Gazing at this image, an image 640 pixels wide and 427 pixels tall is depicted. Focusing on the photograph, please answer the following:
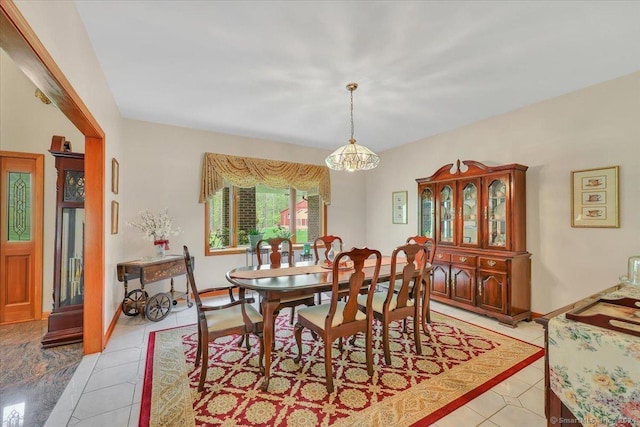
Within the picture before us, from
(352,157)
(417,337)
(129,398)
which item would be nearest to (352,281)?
(417,337)

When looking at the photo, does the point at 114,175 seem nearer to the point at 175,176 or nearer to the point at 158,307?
the point at 175,176

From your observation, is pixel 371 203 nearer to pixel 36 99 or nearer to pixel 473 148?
pixel 473 148

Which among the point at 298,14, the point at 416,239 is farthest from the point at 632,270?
the point at 298,14

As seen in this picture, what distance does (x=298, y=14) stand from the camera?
76.7 inches

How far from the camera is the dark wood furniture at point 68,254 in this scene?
2771mm

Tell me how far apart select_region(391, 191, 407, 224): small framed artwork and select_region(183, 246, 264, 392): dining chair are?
3577mm

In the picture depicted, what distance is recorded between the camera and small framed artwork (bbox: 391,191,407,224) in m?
5.16

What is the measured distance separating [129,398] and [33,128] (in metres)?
3.51

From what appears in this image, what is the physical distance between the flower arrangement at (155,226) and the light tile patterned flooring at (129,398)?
1.38m

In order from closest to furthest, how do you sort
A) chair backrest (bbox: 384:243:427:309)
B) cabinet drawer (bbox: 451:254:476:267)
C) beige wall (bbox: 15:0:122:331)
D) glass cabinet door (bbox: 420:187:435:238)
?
beige wall (bbox: 15:0:122:331)
chair backrest (bbox: 384:243:427:309)
cabinet drawer (bbox: 451:254:476:267)
glass cabinet door (bbox: 420:187:435:238)

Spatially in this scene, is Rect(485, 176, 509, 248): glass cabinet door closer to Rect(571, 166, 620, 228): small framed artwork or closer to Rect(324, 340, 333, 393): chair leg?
Rect(571, 166, 620, 228): small framed artwork

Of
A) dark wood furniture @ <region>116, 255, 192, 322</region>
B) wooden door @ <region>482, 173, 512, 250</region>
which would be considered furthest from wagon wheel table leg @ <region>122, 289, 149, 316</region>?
wooden door @ <region>482, 173, 512, 250</region>

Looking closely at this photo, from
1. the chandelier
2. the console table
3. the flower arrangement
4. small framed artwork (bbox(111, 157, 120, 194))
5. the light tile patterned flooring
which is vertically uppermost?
the chandelier

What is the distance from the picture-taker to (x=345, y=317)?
2213 mm
